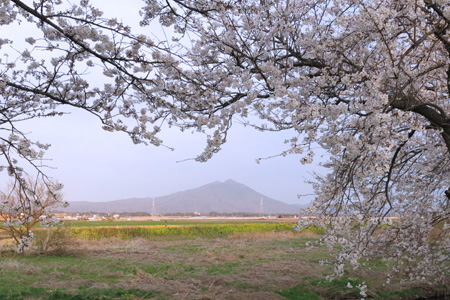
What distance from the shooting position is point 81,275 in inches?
490

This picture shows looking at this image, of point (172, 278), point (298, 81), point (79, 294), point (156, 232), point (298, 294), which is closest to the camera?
point (298, 81)

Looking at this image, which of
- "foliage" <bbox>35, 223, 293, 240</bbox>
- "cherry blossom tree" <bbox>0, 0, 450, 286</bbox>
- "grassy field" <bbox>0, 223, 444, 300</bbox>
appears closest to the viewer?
"cherry blossom tree" <bbox>0, 0, 450, 286</bbox>

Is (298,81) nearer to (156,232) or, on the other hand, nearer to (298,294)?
(298,294)

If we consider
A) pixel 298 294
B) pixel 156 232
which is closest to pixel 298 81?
pixel 298 294

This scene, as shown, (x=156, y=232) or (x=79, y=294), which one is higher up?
(x=156, y=232)

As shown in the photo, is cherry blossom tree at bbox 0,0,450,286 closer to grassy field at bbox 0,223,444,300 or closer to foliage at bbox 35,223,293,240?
grassy field at bbox 0,223,444,300

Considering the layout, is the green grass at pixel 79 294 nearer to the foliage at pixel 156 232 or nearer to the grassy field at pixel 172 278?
the grassy field at pixel 172 278

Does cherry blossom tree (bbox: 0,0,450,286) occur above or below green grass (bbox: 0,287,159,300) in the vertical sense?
above

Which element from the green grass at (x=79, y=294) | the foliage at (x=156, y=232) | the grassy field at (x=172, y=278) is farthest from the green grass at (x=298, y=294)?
the foliage at (x=156, y=232)

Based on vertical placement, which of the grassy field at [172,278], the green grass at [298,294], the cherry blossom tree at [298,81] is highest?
the cherry blossom tree at [298,81]

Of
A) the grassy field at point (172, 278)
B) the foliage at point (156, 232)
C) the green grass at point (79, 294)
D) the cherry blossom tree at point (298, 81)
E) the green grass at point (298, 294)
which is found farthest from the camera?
the foliage at point (156, 232)

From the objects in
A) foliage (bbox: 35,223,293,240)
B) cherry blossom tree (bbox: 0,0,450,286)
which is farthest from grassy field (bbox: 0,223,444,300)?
foliage (bbox: 35,223,293,240)

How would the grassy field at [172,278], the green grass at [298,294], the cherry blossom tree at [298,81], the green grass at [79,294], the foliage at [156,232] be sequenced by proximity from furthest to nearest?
the foliage at [156,232], the green grass at [298,294], the grassy field at [172,278], the green grass at [79,294], the cherry blossom tree at [298,81]

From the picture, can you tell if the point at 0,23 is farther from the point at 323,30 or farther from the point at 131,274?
the point at 131,274
